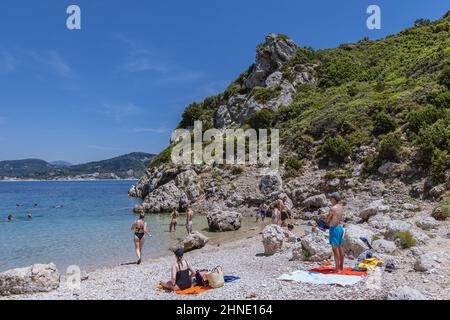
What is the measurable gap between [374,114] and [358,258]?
27.1 m

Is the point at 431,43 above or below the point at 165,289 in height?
above

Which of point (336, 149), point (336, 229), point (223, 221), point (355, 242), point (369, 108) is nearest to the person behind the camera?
point (336, 229)

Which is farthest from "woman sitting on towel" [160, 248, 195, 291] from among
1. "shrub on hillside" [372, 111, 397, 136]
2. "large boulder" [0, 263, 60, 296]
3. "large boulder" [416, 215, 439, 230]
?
"shrub on hillside" [372, 111, 397, 136]

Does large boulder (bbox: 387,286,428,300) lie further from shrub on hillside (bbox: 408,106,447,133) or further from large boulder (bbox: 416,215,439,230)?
shrub on hillside (bbox: 408,106,447,133)

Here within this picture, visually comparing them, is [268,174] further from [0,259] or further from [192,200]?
[0,259]

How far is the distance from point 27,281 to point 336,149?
2693cm

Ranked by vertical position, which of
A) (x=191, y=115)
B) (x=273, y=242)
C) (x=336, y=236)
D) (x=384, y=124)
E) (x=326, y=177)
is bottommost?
(x=273, y=242)

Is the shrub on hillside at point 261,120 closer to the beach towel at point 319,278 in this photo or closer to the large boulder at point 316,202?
the large boulder at point 316,202

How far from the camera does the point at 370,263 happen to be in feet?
36.7

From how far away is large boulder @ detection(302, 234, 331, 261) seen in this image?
1241 centimetres

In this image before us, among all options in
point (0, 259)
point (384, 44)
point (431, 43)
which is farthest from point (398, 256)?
point (384, 44)

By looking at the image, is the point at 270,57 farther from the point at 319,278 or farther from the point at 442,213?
the point at 319,278

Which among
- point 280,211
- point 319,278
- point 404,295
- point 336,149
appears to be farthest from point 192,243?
point 336,149

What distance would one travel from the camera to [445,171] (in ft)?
78.6
